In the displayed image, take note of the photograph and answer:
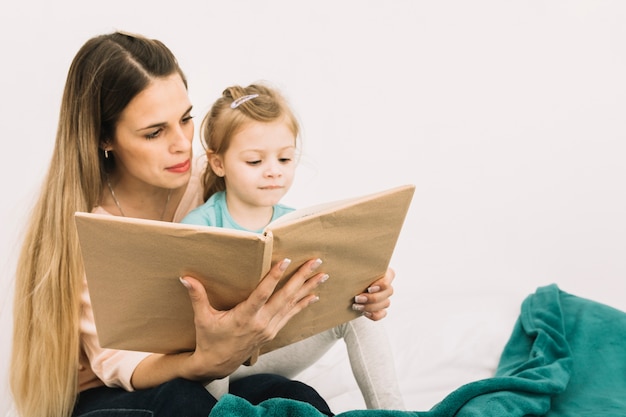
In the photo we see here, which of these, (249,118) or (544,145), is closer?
(249,118)

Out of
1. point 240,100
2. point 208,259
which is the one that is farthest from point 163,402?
point 240,100

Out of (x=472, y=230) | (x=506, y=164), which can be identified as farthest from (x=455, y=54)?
(x=472, y=230)

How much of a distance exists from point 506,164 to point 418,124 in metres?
0.37

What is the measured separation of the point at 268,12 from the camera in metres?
2.94

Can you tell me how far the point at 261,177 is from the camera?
1952 mm

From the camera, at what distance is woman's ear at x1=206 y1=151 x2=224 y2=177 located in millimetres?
2029

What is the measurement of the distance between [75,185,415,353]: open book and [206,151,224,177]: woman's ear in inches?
18.2

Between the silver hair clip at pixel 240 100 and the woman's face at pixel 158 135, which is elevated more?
the silver hair clip at pixel 240 100

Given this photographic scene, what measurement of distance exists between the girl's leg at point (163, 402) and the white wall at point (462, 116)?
135cm

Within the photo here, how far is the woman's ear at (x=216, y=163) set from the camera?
203cm

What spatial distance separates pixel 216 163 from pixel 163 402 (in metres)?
0.62

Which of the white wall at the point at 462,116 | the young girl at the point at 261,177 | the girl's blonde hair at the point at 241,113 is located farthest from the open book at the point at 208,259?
the white wall at the point at 462,116

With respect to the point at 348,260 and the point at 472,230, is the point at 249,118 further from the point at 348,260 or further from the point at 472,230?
the point at 472,230

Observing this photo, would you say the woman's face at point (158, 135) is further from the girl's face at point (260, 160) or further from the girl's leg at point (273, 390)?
the girl's leg at point (273, 390)
